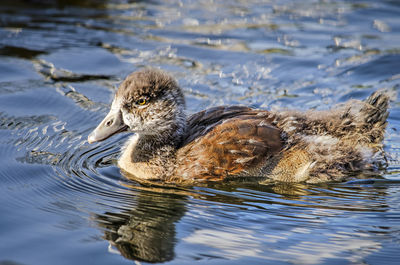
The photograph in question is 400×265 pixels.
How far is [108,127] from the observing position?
7.11 meters

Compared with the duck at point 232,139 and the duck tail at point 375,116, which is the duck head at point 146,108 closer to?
the duck at point 232,139

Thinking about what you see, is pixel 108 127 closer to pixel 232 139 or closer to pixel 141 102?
pixel 141 102

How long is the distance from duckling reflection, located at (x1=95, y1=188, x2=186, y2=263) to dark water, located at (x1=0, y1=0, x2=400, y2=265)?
0.02 m

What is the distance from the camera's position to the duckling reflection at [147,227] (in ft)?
18.4

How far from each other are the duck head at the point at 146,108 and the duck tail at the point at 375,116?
2.24 m

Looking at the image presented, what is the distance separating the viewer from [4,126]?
337 inches

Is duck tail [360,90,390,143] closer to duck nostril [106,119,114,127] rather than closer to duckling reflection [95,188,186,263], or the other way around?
duckling reflection [95,188,186,263]

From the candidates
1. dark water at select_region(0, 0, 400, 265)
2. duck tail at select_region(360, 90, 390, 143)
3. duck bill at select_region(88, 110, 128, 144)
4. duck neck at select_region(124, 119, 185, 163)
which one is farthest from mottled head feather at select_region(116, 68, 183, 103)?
duck tail at select_region(360, 90, 390, 143)

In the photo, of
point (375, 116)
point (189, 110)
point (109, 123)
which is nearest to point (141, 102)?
point (109, 123)

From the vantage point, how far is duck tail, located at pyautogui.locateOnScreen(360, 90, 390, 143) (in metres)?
7.52

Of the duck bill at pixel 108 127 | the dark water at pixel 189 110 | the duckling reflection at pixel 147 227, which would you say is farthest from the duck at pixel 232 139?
the duckling reflection at pixel 147 227

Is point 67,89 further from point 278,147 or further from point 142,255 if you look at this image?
point 142,255

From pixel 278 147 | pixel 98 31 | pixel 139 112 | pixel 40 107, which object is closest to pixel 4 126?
pixel 40 107

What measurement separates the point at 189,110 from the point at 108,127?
2667 mm
